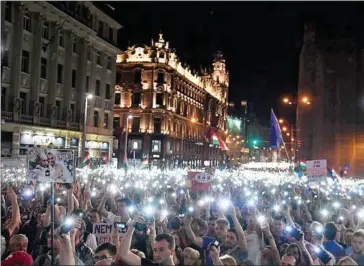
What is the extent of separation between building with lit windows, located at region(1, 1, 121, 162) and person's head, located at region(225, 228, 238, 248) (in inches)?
1081

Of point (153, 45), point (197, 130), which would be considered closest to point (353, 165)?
point (153, 45)

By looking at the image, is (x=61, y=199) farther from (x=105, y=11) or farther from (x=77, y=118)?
(x=105, y=11)

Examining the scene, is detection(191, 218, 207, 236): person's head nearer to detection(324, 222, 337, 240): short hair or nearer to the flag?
detection(324, 222, 337, 240): short hair

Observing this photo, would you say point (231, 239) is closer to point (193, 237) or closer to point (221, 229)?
point (221, 229)

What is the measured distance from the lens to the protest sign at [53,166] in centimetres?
831

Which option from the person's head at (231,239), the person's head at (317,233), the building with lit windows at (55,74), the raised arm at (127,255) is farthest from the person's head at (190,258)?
the building with lit windows at (55,74)

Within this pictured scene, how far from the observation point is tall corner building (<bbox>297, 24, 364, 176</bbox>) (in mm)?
39562

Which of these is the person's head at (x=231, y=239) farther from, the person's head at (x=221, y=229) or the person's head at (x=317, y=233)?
the person's head at (x=317, y=233)

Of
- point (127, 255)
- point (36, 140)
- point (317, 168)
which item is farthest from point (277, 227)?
point (36, 140)

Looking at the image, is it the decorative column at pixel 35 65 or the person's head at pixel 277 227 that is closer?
the person's head at pixel 277 227

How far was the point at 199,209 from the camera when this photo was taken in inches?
444

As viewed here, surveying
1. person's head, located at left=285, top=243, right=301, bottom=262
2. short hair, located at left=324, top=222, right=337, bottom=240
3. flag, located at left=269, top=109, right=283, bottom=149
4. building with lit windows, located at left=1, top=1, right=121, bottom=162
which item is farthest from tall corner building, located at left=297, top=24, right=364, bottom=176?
person's head, located at left=285, top=243, right=301, bottom=262

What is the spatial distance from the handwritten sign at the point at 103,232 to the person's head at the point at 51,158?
1.32 metres

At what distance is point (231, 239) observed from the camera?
25.2 ft
